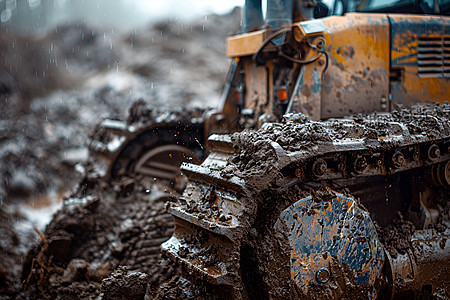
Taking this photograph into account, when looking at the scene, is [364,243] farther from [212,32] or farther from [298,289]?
[212,32]

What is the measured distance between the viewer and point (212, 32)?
16.9 meters

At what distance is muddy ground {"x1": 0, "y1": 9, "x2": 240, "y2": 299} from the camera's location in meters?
3.72

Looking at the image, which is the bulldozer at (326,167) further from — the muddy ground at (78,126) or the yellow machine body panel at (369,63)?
the muddy ground at (78,126)

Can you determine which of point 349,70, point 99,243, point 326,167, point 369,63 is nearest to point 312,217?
point 326,167

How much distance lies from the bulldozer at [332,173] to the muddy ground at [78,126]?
0.86m

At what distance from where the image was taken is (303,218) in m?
2.32

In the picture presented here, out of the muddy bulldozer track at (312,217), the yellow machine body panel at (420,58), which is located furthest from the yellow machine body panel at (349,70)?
the muddy bulldozer track at (312,217)

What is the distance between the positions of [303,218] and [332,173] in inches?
13.8

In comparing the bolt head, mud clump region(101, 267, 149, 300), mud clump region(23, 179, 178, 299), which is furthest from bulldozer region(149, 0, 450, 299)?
mud clump region(23, 179, 178, 299)

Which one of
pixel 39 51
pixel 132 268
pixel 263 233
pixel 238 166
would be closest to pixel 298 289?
pixel 263 233

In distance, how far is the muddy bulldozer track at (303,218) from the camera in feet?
7.44

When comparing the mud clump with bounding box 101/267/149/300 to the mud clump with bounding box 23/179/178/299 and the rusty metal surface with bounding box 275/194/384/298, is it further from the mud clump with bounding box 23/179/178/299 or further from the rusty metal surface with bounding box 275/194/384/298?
the rusty metal surface with bounding box 275/194/384/298

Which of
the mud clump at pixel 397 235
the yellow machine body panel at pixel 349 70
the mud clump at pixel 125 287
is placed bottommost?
the mud clump at pixel 125 287

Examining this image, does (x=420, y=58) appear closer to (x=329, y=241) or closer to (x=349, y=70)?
(x=349, y=70)
